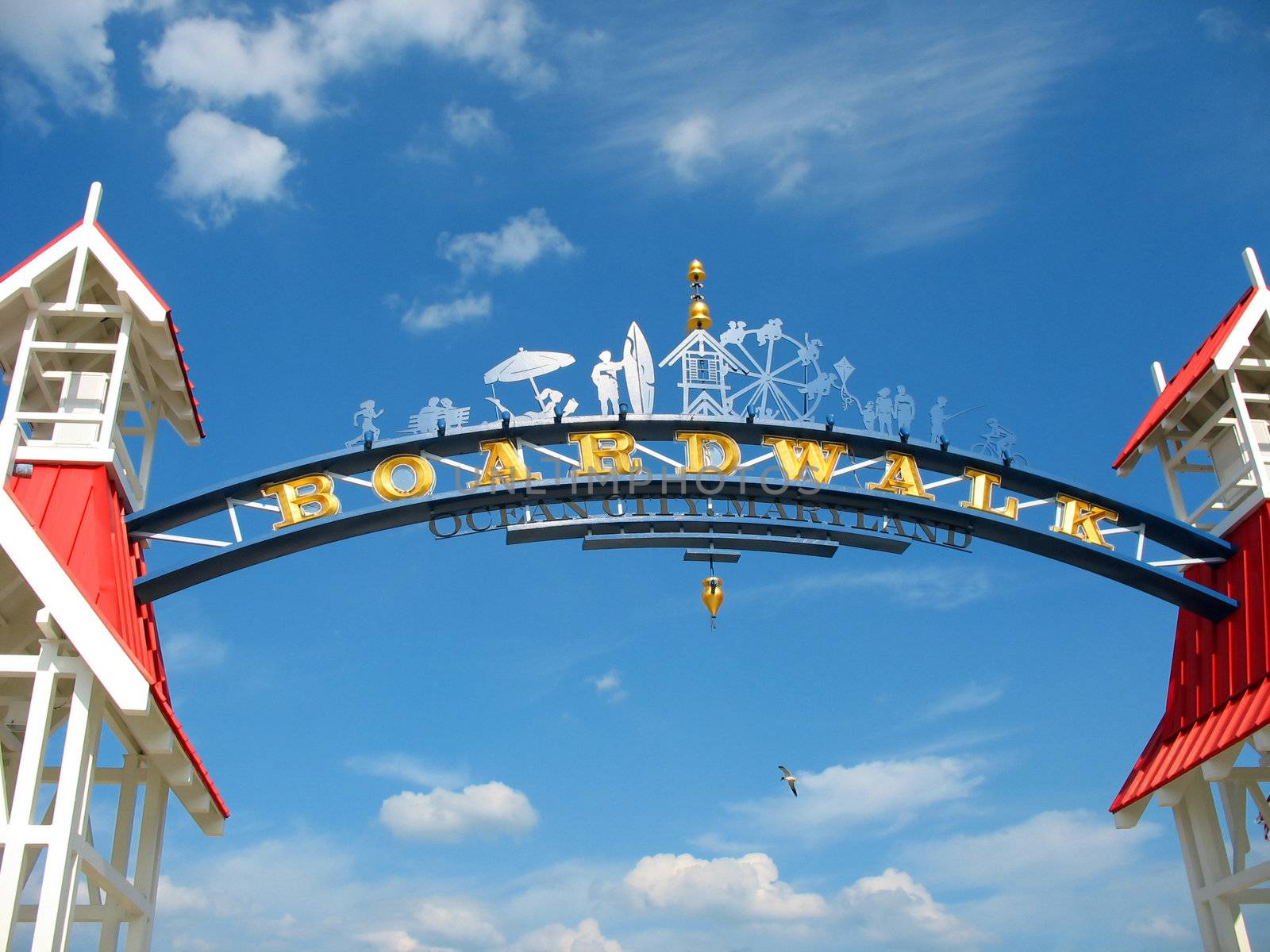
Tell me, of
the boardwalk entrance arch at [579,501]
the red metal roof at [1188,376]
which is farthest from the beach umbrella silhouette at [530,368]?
the red metal roof at [1188,376]

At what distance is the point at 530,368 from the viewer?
16.0 metres

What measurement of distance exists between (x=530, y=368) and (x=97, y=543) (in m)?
5.32

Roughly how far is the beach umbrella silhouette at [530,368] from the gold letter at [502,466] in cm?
76

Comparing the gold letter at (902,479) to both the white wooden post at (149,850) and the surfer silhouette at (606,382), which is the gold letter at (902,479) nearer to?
the surfer silhouette at (606,382)

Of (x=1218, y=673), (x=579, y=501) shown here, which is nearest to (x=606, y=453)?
(x=579, y=501)

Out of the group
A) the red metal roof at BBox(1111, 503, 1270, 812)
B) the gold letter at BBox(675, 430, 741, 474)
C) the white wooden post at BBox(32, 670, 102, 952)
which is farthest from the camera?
the gold letter at BBox(675, 430, 741, 474)

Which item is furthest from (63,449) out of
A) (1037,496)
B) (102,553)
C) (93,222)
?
(1037,496)

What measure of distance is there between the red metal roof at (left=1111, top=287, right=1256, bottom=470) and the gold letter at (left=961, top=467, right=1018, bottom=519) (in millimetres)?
2504

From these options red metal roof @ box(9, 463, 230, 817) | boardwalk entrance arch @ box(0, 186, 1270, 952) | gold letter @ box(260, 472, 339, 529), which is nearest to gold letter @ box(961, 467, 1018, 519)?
boardwalk entrance arch @ box(0, 186, 1270, 952)

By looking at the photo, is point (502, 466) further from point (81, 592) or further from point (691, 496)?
point (81, 592)

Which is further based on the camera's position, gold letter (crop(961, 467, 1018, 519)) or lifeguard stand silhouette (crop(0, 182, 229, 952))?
gold letter (crop(961, 467, 1018, 519))

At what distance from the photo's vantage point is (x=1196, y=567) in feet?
56.7

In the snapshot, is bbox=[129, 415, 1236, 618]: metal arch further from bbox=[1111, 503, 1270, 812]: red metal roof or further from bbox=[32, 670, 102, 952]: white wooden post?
bbox=[32, 670, 102, 952]: white wooden post

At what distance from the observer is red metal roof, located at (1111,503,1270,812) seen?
47.8 feet
